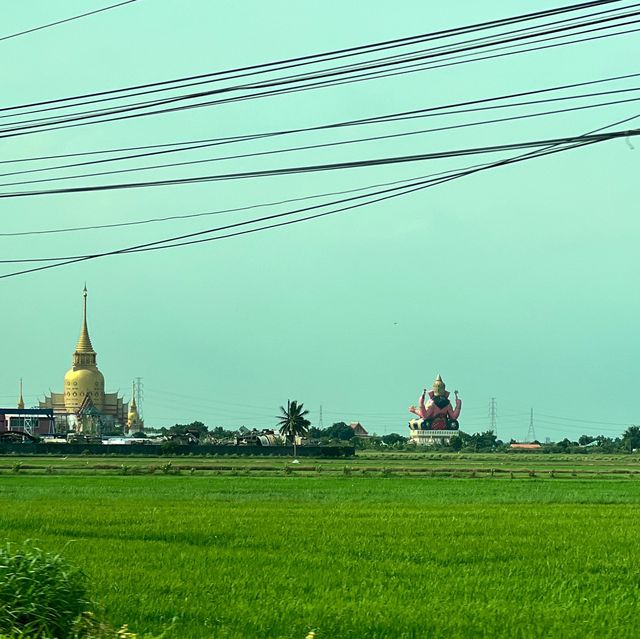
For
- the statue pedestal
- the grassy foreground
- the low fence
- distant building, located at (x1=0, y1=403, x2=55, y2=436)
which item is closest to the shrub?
the grassy foreground

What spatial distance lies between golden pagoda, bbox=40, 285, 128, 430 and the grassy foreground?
491 feet

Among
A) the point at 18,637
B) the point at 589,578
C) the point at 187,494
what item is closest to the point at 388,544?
the point at 589,578

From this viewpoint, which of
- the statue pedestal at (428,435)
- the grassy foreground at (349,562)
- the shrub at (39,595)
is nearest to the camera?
the shrub at (39,595)

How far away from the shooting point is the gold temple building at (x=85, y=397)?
598ft

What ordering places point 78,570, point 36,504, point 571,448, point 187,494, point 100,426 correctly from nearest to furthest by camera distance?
1. point 78,570
2. point 36,504
3. point 187,494
4. point 571,448
5. point 100,426

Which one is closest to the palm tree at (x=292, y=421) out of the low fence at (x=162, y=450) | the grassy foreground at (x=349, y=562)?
the low fence at (x=162, y=450)

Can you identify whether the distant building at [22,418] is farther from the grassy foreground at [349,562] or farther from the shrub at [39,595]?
the shrub at [39,595]

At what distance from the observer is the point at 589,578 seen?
17.9 meters

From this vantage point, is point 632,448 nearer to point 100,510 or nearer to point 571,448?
point 571,448

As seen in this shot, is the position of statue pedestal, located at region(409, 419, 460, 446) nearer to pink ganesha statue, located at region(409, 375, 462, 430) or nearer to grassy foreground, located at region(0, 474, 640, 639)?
pink ganesha statue, located at region(409, 375, 462, 430)

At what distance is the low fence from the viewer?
100m

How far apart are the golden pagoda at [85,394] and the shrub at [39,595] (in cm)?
17360

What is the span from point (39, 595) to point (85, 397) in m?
179

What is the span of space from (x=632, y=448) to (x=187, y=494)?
134 m
